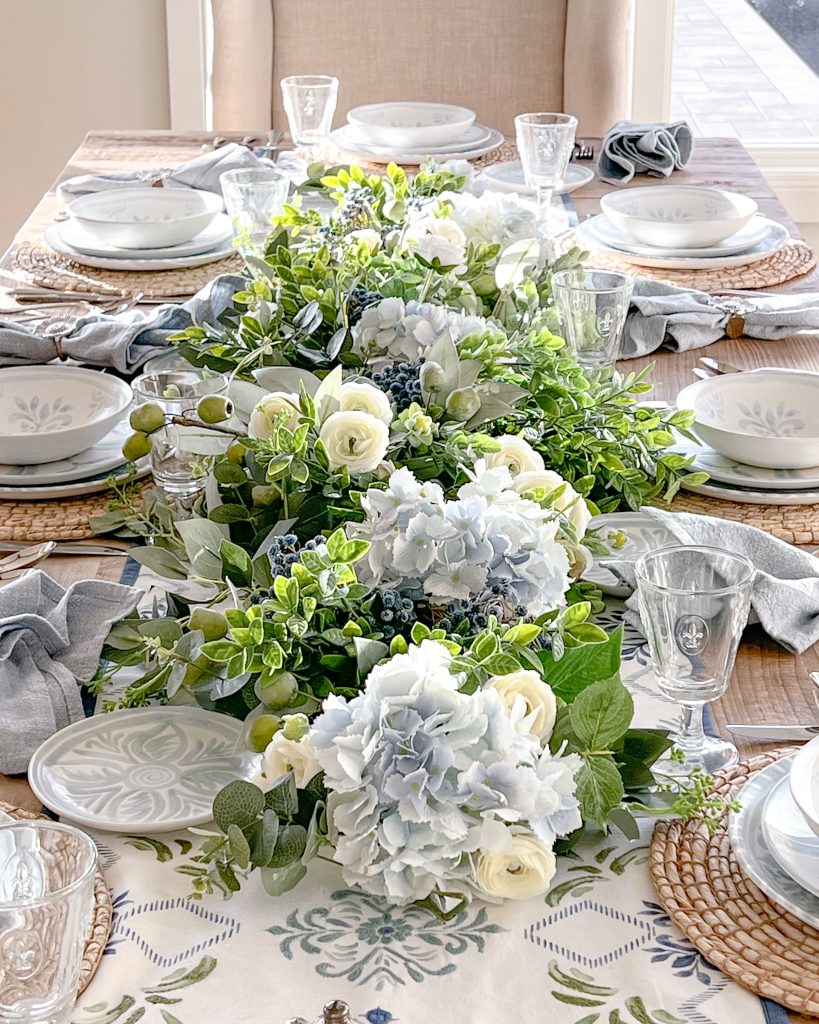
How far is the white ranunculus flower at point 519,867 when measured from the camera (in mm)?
698

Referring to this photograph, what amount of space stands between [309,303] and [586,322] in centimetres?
25

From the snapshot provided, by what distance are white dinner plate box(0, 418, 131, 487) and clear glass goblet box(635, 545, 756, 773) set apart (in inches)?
23.0

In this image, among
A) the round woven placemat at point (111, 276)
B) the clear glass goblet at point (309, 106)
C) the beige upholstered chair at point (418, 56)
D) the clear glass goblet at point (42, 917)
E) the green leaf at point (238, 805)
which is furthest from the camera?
the beige upholstered chair at point (418, 56)

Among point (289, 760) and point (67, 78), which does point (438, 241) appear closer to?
point (289, 760)

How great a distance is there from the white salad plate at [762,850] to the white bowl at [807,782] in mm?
32

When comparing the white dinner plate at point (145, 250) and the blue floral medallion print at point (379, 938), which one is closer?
the blue floral medallion print at point (379, 938)

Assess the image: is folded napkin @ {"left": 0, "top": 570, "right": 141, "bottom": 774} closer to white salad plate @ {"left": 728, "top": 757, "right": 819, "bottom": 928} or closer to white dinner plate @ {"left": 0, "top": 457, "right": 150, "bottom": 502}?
white dinner plate @ {"left": 0, "top": 457, "right": 150, "bottom": 502}

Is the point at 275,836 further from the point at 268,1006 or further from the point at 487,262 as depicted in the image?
the point at 487,262

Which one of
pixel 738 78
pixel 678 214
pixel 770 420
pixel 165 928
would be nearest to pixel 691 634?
pixel 165 928

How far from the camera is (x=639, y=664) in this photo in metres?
0.98

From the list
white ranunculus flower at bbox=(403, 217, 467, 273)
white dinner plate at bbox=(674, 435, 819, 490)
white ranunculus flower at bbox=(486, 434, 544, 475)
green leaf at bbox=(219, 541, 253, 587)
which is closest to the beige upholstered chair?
white ranunculus flower at bbox=(403, 217, 467, 273)

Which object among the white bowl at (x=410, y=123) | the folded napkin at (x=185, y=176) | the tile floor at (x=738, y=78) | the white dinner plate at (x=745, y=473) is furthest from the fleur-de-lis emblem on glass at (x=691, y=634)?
the tile floor at (x=738, y=78)

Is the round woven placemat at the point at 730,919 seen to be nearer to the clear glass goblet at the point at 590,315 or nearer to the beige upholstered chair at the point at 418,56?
the clear glass goblet at the point at 590,315

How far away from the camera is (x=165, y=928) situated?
72cm
